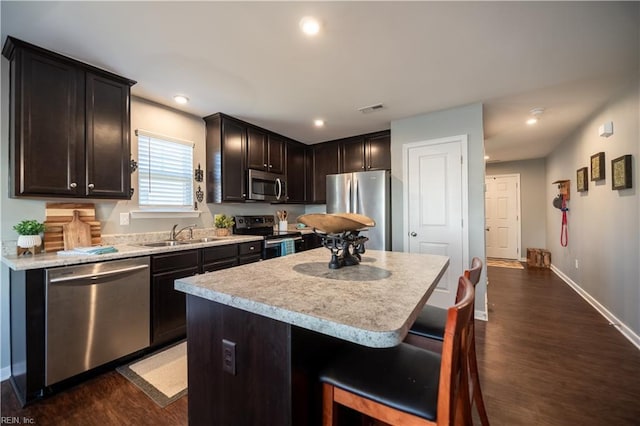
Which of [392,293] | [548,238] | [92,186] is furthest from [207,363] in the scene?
[548,238]

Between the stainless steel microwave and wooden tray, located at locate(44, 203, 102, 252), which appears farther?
the stainless steel microwave

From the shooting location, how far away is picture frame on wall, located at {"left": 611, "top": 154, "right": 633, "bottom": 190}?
2531 millimetres

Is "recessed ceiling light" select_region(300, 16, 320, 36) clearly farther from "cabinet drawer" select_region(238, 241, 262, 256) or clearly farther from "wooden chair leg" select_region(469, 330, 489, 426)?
"cabinet drawer" select_region(238, 241, 262, 256)

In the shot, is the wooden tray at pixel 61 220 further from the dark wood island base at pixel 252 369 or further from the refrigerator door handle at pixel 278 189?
the refrigerator door handle at pixel 278 189

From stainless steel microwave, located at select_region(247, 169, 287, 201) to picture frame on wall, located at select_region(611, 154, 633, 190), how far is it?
3.95 metres

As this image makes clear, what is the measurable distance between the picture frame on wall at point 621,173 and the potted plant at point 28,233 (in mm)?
5190

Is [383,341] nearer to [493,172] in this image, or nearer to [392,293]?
[392,293]

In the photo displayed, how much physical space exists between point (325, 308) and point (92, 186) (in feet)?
8.16

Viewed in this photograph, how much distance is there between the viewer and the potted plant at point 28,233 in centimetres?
191

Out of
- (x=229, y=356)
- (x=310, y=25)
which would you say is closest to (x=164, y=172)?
(x=310, y=25)

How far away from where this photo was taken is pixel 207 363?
1070mm

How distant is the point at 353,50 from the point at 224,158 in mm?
2078

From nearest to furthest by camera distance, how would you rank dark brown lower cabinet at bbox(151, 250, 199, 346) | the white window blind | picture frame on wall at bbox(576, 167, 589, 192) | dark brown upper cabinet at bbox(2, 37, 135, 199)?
1. dark brown upper cabinet at bbox(2, 37, 135, 199)
2. dark brown lower cabinet at bbox(151, 250, 199, 346)
3. the white window blind
4. picture frame on wall at bbox(576, 167, 589, 192)

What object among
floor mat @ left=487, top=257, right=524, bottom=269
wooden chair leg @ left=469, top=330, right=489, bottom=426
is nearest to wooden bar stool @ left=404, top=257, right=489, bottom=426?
wooden chair leg @ left=469, top=330, right=489, bottom=426
